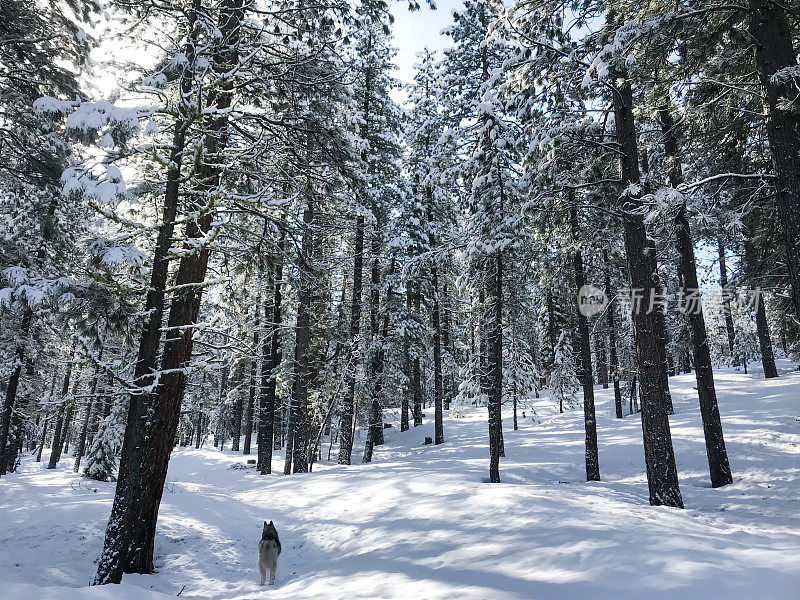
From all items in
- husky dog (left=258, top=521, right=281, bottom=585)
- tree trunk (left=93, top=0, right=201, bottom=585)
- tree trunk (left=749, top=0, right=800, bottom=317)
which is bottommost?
husky dog (left=258, top=521, right=281, bottom=585)

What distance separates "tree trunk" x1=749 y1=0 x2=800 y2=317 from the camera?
6.96m

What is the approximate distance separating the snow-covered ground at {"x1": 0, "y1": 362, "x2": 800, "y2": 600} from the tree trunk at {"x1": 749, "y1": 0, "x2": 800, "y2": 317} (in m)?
4.63

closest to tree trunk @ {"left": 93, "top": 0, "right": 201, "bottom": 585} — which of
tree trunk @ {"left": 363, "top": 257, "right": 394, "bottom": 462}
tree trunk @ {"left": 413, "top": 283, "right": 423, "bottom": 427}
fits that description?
tree trunk @ {"left": 363, "top": 257, "right": 394, "bottom": 462}

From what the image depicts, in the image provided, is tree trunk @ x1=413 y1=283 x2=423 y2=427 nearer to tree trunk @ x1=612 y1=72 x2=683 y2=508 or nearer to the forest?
the forest

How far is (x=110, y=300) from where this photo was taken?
752 cm

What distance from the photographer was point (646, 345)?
32.6ft

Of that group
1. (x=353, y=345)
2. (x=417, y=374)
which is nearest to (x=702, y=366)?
(x=353, y=345)

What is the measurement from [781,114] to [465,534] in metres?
8.63

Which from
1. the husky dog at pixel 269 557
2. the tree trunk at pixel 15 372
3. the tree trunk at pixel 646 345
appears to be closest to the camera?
the husky dog at pixel 269 557

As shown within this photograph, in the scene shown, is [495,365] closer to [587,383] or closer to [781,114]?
[587,383]

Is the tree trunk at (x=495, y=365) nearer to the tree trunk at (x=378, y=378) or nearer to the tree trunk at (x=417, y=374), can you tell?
the tree trunk at (x=417, y=374)

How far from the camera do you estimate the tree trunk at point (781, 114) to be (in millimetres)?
6957

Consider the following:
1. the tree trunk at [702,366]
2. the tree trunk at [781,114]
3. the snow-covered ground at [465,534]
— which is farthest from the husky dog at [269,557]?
the tree trunk at [702,366]

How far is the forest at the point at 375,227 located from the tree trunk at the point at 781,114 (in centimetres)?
4
